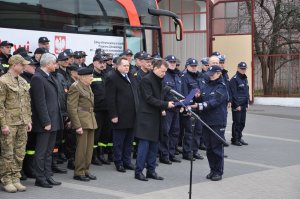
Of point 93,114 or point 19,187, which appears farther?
point 93,114

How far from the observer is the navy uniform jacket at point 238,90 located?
12.6 meters

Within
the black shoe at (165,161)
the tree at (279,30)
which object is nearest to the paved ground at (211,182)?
the black shoe at (165,161)

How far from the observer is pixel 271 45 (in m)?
26.0

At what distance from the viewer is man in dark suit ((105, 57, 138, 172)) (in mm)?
9273

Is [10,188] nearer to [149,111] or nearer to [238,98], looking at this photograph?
[149,111]

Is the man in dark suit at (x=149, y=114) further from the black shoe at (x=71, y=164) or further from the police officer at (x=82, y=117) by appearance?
the black shoe at (x=71, y=164)

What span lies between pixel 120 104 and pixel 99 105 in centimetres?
60

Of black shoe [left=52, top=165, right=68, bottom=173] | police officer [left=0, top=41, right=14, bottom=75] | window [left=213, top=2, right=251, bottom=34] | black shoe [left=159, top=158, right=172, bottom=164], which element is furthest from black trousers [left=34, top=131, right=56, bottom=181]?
window [left=213, top=2, right=251, bottom=34]

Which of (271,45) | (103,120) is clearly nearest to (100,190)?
(103,120)

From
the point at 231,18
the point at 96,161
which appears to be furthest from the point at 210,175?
the point at 231,18

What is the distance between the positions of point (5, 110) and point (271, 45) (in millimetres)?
20107

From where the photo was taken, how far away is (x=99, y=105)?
982cm

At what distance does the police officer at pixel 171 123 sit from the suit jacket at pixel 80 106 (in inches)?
71.4

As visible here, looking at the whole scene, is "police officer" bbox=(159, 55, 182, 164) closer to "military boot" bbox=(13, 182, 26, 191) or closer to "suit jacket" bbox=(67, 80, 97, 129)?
"suit jacket" bbox=(67, 80, 97, 129)
